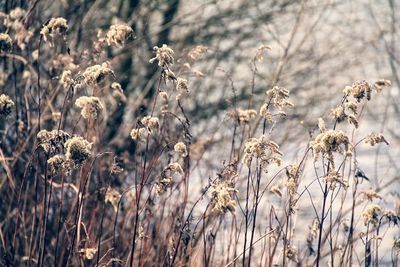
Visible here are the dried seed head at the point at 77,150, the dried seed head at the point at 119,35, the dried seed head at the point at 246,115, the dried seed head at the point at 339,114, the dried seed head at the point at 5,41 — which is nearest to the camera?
the dried seed head at the point at 77,150

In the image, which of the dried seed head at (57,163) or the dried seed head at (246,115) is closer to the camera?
the dried seed head at (57,163)

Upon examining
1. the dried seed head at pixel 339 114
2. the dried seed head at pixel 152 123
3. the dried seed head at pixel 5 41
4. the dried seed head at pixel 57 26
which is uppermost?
the dried seed head at pixel 5 41

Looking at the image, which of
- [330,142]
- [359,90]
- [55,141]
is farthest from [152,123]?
[359,90]

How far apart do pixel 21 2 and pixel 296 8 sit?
173 inches

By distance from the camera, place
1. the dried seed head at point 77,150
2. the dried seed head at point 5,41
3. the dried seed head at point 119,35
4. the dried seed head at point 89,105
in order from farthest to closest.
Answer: the dried seed head at point 5,41
the dried seed head at point 119,35
the dried seed head at point 89,105
the dried seed head at point 77,150

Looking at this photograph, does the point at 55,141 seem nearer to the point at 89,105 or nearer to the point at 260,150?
the point at 89,105

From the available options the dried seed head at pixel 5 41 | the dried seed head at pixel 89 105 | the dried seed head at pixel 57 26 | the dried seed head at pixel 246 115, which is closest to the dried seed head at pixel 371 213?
the dried seed head at pixel 246 115

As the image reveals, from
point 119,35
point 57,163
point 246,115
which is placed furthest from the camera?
point 246,115

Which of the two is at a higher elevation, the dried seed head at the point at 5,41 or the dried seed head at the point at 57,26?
the dried seed head at the point at 5,41

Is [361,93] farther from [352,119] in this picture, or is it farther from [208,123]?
[208,123]

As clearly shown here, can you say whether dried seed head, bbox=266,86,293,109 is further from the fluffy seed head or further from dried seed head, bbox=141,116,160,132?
the fluffy seed head

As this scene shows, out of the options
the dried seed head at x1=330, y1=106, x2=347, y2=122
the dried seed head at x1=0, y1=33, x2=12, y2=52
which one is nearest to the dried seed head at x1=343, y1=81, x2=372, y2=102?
the dried seed head at x1=330, y1=106, x2=347, y2=122

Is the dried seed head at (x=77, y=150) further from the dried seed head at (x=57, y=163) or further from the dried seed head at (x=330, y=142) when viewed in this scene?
the dried seed head at (x=330, y=142)

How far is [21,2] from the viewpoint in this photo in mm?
5453
